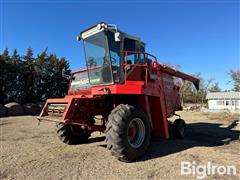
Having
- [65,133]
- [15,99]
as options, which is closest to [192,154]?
[65,133]

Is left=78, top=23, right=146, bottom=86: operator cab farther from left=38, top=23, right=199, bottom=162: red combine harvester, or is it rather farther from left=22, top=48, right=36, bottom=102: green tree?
left=22, top=48, right=36, bottom=102: green tree

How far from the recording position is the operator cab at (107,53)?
6.06 m

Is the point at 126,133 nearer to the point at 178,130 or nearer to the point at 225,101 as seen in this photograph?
the point at 178,130

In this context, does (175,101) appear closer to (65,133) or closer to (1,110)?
(65,133)

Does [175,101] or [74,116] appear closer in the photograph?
[74,116]

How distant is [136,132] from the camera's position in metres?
5.84

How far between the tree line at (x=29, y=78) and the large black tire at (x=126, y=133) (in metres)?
25.8

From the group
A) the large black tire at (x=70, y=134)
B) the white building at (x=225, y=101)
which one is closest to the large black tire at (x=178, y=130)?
the large black tire at (x=70, y=134)

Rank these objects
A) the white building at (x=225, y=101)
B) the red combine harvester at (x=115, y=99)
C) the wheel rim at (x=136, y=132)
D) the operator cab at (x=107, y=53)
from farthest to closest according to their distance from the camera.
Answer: the white building at (x=225, y=101) → the operator cab at (x=107, y=53) → the wheel rim at (x=136, y=132) → the red combine harvester at (x=115, y=99)

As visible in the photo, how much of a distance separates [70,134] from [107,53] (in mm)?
2927

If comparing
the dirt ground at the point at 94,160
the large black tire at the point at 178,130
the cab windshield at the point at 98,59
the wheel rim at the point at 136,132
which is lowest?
the dirt ground at the point at 94,160

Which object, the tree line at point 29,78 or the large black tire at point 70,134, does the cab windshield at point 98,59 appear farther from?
the tree line at point 29,78

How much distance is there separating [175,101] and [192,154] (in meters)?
3.53

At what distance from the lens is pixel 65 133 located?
6918 millimetres
